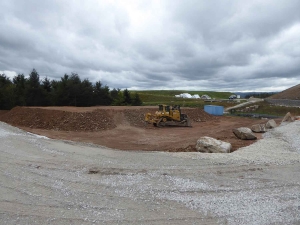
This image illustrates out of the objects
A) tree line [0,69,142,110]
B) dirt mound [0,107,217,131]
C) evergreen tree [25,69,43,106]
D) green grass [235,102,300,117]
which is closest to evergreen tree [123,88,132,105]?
tree line [0,69,142,110]

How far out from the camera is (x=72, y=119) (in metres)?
20.7

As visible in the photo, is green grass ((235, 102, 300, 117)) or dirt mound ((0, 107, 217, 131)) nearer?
dirt mound ((0, 107, 217, 131))

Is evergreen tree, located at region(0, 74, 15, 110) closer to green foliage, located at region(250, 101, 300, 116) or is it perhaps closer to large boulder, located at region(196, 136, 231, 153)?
large boulder, located at region(196, 136, 231, 153)

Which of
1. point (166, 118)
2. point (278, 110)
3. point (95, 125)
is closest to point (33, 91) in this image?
point (95, 125)

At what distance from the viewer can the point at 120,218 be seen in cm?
482

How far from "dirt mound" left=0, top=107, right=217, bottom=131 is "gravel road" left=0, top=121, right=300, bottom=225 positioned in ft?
33.3

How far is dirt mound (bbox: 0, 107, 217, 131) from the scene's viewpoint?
66.5ft

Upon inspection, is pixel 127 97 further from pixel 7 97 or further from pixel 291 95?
pixel 291 95

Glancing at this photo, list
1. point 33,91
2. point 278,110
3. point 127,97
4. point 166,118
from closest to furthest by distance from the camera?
1. point 166,118
2. point 33,91
3. point 278,110
4. point 127,97

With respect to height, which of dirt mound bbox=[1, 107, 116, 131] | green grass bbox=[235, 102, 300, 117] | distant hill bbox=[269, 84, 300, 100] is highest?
distant hill bbox=[269, 84, 300, 100]

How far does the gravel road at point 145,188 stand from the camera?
492 centimetres

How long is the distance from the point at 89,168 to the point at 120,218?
330cm

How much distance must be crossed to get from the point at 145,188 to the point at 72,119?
1575 cm

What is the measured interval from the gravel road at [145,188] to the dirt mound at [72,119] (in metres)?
10.2
